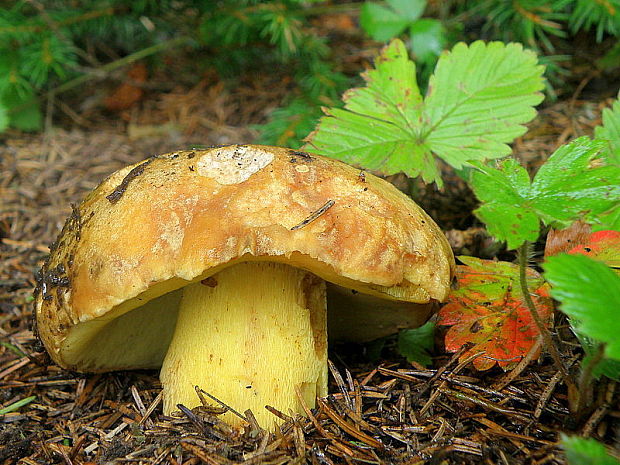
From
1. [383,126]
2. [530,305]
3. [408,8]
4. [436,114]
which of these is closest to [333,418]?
[530,305]

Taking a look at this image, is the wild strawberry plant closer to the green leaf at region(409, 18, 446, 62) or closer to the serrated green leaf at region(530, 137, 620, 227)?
the serrated green leaf at region(530, 137, 620, 227)

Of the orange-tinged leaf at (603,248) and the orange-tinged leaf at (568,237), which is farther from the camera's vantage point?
the orange-tinged leaf at (568,237)

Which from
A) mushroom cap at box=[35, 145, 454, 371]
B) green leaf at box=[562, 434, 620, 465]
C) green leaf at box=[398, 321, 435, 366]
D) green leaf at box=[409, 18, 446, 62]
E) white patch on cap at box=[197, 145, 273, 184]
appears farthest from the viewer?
green leaf at box=[409, 18, 446, 62]

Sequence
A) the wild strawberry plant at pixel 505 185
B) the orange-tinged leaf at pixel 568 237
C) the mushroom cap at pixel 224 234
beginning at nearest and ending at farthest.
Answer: the wild strawberry plant at pixel 505 185 < the mushroom cap at pixel 224 234 < the orange-tinged leaf at pixel 568 237

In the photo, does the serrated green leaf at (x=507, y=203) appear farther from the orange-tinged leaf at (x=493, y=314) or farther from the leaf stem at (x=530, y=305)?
the orange-tinged leaf at (x=493, y=314)

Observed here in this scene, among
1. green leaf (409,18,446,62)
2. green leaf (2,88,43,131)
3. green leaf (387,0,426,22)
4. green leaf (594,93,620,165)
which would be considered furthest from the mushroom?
green leaf (2,88,43,131)

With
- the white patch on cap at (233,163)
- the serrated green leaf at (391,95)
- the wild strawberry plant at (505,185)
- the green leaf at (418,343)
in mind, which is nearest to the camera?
the wild strawberry plant at (505,185)

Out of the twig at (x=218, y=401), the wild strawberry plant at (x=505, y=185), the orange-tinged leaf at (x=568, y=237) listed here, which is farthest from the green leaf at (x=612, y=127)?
the twig at (x=218, y=401)

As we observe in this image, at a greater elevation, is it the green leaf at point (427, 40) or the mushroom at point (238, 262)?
the green leaf at point (427, 40)
